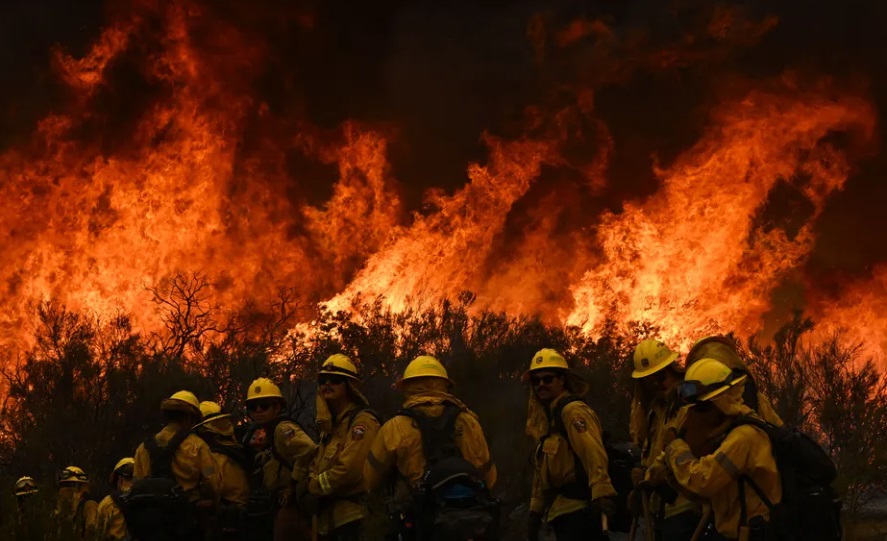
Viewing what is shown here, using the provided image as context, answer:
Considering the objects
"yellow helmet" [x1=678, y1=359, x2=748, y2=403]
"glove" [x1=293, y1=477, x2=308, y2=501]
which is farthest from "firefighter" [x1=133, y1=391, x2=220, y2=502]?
"yellow helmet" [x1=678, y1=359, x2=748, y2=403]

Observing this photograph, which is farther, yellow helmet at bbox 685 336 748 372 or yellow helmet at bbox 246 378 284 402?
yellow helmet at bbox 246 378 284 402

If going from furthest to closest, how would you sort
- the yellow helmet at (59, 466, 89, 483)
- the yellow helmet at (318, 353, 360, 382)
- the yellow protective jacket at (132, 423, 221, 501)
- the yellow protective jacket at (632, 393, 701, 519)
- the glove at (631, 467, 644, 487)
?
the yellow helmet at (59, 466, 89, 483), the yellow protective jacket at (132, 423, 221, 501), the yellow helmet at (318, 353, 360, 382), the glove at (631, 467, 644, 487), the yellow protective jacket at (632, 393, 701, 519)

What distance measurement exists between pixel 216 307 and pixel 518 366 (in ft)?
45.5

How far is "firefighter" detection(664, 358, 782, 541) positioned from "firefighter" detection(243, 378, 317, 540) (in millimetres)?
3695

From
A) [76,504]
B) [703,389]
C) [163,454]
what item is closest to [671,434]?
[703,389]

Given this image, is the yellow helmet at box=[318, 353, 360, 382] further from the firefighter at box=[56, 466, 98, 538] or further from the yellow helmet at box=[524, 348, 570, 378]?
the firefighter at box=[56, 466, 98, 538]

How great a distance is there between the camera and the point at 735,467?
19.4 ft

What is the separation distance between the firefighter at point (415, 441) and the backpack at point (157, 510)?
1569 mm

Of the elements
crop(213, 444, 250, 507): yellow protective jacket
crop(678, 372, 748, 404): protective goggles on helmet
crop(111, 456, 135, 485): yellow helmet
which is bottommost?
crop(678, 372, 748, 404): protective goggles on helmet

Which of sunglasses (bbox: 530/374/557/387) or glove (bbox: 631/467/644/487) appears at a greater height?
sunglasses (bbox: 530/374/557/387)

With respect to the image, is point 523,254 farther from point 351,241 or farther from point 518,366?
point 518,366

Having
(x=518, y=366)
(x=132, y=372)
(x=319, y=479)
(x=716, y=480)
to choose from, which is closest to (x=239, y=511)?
(x=319, y=479)

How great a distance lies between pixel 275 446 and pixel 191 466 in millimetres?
723

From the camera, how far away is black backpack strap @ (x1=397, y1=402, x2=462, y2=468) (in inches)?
301
